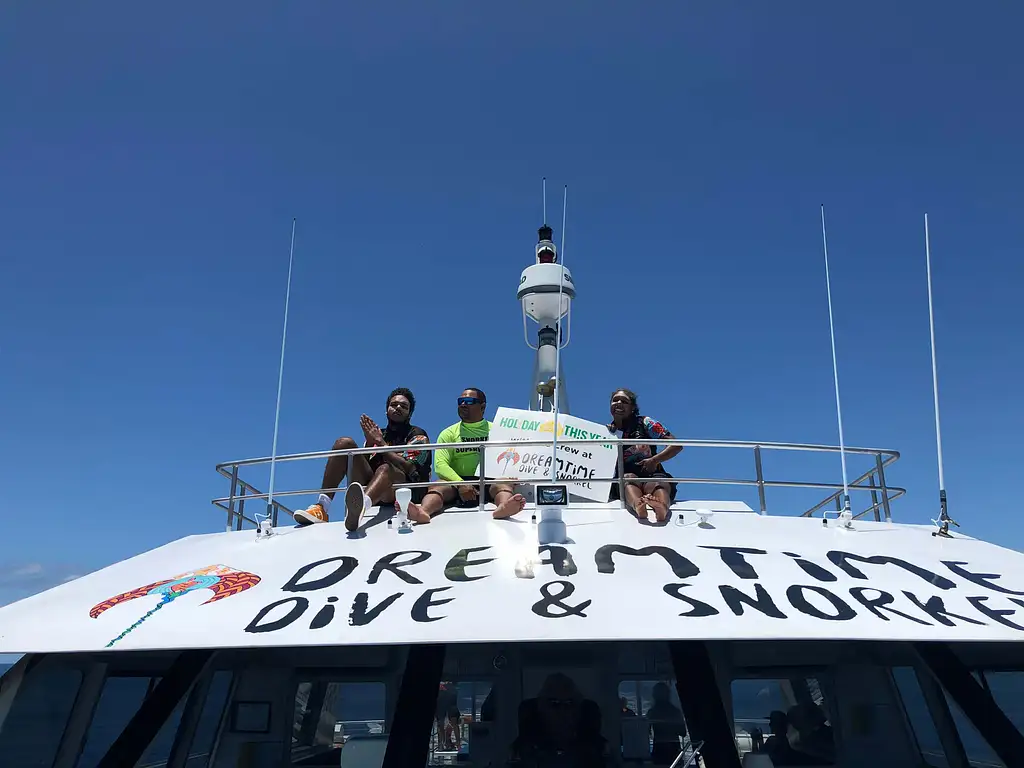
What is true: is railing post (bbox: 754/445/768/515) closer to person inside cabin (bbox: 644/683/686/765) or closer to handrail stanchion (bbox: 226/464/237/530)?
person inside cabin (bbox: 644/683/686/765)

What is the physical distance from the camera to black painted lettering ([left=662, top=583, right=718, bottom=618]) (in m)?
4.21

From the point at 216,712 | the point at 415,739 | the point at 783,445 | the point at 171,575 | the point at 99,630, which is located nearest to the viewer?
the point at 415,739

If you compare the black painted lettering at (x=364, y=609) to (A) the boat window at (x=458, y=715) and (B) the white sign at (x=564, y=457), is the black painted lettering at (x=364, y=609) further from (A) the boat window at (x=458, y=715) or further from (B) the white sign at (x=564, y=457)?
(B) the white sign at (x=564, y=457)

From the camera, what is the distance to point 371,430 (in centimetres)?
630

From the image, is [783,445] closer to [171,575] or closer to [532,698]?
[532,698]

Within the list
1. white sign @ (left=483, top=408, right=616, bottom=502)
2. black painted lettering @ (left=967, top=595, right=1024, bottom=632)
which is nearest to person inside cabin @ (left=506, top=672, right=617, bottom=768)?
white sign @ (left=483, top=408, right=616, bottom=502)

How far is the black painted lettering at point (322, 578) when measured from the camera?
190 inches

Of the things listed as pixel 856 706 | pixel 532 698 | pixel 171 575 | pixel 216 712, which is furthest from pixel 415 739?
pixel 856 706

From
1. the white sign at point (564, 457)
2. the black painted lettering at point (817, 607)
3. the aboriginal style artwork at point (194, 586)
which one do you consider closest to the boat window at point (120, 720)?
the aboriginal style artwork at point (194, 586)

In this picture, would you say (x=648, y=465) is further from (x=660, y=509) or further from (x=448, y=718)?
(x=448, y=718)

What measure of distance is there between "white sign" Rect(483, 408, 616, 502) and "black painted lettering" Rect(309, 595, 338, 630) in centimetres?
242

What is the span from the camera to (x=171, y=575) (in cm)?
536

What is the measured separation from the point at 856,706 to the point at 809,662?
0.36 metres

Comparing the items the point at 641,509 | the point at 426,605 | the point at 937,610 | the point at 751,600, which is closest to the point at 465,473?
the point at 641,509
